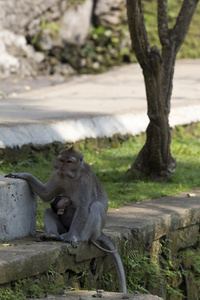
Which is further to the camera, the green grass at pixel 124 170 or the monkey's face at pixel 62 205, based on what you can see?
the green grass at pixel 124 170

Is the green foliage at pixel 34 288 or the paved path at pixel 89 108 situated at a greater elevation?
the paved path at pixel 89 108

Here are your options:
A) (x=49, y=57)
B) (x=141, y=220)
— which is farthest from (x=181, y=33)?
(x=49, y=57)

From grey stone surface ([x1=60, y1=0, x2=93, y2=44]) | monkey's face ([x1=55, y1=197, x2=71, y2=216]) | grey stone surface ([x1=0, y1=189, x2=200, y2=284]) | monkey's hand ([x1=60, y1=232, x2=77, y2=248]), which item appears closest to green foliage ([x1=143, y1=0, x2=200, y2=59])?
grey stone surface ([x1=60, y1=0, x2=93, y2=44])

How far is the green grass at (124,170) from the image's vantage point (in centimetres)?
741

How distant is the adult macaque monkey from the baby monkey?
0.20 ft

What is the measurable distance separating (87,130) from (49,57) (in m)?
8.80

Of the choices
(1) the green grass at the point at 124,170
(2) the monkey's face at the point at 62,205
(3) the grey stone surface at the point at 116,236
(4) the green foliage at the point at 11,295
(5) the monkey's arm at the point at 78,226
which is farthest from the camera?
(1) the green grass at the point at 124,170

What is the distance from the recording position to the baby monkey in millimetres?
5152

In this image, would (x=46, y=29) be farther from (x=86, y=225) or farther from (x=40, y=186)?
(x=86, y=225)

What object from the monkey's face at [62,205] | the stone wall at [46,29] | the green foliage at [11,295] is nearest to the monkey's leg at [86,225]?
the monkey's face at [62,205]

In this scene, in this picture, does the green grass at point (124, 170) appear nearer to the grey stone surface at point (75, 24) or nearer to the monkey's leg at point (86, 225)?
the monkey's leg at point (86, 225)

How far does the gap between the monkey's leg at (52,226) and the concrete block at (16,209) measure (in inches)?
7.1

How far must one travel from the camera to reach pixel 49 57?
18031 mm

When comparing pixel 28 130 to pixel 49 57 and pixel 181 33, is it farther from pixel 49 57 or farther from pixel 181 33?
pixel 49 57
